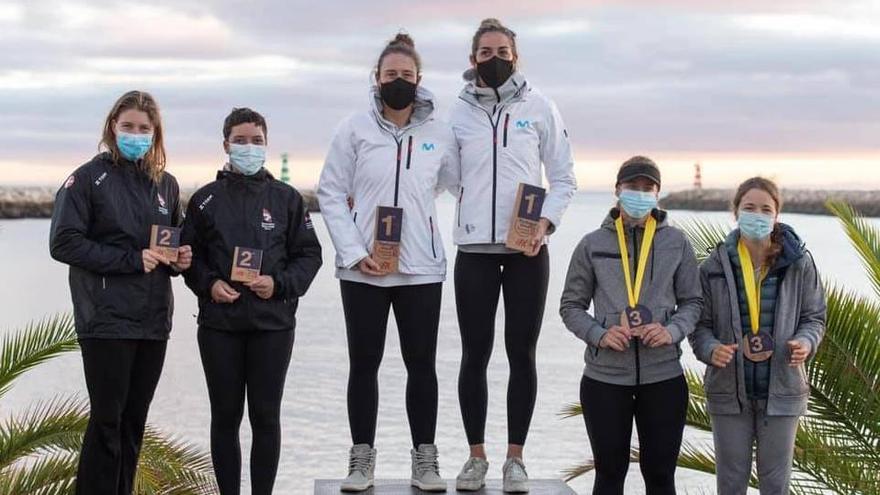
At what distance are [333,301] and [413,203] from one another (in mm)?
38300

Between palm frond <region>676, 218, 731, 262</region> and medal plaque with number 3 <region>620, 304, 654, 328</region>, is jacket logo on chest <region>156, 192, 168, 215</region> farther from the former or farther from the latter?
palm frond <region>676, 218, 731, 262</region>

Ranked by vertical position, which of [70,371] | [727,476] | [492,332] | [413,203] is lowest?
[70,371]

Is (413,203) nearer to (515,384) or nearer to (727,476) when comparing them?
(515,384)

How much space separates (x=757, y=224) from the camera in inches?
217

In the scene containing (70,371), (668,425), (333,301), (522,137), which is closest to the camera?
(668,425)

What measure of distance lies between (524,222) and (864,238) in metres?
2.32

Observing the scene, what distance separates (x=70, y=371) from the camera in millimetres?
29078

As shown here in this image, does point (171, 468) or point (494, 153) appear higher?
point (494, 153)

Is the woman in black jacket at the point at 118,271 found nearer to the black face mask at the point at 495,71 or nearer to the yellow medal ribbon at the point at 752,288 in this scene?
the black face mask at the point at 495,71

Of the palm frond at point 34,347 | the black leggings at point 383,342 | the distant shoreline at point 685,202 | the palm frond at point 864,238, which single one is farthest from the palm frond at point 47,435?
the distant shoreline at point 685,202

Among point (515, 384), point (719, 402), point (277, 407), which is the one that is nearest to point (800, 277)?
point (719, 402)

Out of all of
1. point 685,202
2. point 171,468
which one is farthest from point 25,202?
point 171,468

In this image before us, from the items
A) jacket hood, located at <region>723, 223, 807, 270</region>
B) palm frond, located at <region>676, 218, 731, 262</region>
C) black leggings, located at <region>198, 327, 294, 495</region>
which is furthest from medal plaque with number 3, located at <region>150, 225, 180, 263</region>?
palm frond, located at <region>676, 218, 731, 262</region>

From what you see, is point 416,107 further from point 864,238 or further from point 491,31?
point 864,238
